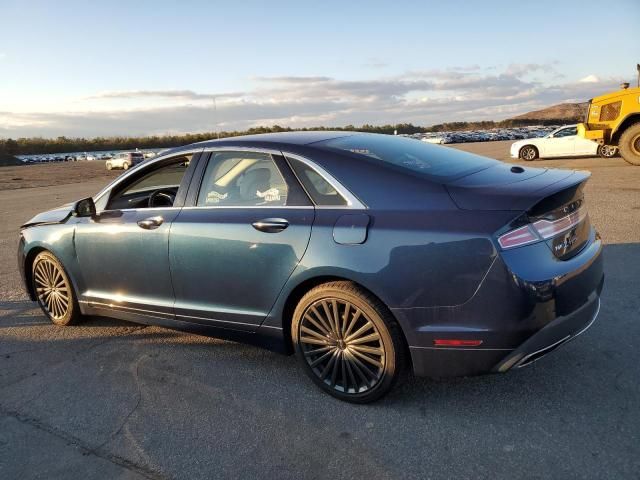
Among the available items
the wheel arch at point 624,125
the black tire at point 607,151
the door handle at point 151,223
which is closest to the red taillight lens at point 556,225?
the door handle at point 151,223

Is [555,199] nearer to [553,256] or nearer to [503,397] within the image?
[553,256]

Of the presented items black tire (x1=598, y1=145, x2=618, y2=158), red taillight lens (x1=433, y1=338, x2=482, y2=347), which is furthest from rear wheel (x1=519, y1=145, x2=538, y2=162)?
red taillight lens (x1=433, y1=338, x2=482, y2=347)

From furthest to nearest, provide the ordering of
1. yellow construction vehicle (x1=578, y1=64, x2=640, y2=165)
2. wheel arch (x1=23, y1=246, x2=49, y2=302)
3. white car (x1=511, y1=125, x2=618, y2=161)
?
white car (x1=511, y1=125, x2=618, y2=161) → yellow construction vehicle (x1=578, y1=64, x2=640, y2=165) → wheel arch (x1=23, y1=246, x2=49, y2=302)

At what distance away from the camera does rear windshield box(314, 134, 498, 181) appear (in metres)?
3.18

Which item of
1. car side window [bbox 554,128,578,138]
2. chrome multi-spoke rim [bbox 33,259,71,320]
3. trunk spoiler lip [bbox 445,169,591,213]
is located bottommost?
car side window [bbox 554,128,578,138]

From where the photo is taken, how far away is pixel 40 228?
4793 mm

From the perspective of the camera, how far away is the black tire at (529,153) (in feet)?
67.0

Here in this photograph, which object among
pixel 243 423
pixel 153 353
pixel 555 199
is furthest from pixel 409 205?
pixel 153 353

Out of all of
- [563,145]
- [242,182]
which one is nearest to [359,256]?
[242,182]

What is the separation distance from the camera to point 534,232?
106 inches

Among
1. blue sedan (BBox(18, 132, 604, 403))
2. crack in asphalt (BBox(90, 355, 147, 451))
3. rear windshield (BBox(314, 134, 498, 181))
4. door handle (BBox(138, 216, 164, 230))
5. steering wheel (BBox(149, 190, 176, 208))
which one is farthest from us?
steering wheel (BBox(149, 190, 176, 208))

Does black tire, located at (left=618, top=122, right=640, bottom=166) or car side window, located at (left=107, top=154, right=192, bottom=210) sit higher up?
car side window, located at (left=107, top=154, right=192, bottom=210)

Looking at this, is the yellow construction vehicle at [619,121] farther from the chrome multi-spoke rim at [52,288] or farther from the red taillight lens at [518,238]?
the chrome multi-spoke rim at [52,288]

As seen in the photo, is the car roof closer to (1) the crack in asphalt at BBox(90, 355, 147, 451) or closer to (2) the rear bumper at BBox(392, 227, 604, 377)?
(2) the rear bumper at BBox(392, 227, 604, 377)
